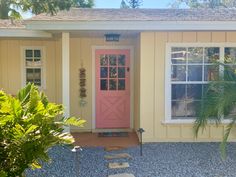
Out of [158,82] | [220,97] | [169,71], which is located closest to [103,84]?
[158,82]

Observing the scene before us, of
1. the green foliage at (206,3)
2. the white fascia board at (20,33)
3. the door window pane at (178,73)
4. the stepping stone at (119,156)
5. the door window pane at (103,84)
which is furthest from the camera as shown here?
the green foliage at (206,3)

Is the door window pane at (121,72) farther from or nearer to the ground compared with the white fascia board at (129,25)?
nearer to the ground

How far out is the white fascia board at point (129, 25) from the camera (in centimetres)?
665

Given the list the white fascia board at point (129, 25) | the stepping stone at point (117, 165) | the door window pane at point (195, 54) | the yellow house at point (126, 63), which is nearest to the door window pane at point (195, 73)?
the yellow house at point (126, 63)

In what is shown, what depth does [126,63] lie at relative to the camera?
30.2 feet

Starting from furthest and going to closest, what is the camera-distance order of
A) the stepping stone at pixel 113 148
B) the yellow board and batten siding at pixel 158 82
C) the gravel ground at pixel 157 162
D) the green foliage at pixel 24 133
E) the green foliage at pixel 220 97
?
the yellow board and batten siding at pixel 158 82, the stepping stone at pixel 113 148, the gravel ground at pixel 157 162, the green foliage at pixel 220 97, the green foliage at pixel 24 133

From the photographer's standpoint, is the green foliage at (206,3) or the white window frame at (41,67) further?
the green foliage at (206,3)

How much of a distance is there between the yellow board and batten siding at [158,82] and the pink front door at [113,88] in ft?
5.65

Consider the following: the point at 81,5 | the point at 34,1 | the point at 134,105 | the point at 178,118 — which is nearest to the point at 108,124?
the point at 134,105

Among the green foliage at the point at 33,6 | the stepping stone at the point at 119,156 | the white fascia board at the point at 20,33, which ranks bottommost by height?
the stepping stone at the point at 119,156

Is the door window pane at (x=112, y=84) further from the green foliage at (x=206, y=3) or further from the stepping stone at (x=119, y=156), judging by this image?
the green foliage at (x=206, y=3)

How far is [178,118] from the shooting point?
7707 mm

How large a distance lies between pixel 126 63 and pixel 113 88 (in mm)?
809

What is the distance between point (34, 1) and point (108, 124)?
1329 centimetres
